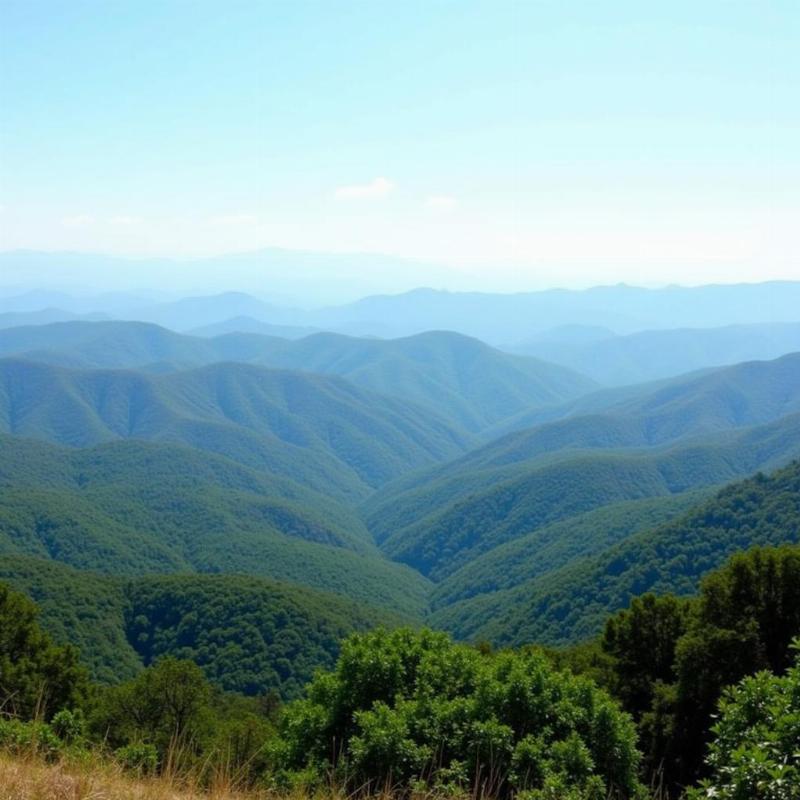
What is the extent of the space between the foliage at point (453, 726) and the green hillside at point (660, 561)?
84.3 meters

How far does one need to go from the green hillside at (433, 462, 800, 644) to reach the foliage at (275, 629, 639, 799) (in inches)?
3320

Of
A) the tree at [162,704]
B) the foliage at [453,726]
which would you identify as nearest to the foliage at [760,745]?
the foliage at [453,726]

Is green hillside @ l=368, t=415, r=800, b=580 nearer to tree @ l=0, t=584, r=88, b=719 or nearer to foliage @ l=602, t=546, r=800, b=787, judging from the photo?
foliage @ l=602, t=546, r=800, b=787

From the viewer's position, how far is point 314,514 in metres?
193

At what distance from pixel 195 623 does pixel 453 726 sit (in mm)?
84176

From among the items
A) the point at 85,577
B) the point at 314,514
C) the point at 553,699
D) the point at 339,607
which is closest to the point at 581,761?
the point at 553,699

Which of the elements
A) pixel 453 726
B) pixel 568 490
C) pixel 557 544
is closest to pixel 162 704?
pixel 453 726

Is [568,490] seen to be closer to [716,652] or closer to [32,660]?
[716,652]

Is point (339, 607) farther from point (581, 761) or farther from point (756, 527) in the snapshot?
point (581, 761)

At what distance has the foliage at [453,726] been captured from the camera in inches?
456

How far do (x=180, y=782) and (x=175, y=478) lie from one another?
19695 cm

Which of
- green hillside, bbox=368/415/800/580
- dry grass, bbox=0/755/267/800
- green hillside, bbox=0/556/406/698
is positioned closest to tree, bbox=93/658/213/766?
dry grass, bbox=0/755/267/800

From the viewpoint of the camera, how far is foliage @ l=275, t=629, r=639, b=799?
11.6 m

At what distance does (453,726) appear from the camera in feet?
41.5
